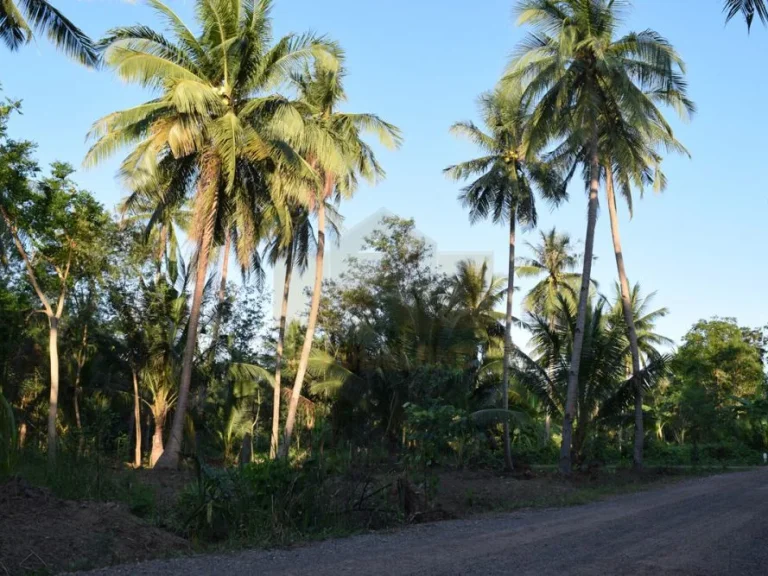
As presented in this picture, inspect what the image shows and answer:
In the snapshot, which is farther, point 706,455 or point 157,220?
point 706,455

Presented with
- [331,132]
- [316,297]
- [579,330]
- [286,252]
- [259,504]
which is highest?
[331,132]

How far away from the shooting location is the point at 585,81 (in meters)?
23.1

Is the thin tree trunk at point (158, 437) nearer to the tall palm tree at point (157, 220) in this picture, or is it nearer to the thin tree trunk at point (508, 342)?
the tall palm tree at point (157, 220)

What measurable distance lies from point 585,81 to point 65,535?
64.4 feet

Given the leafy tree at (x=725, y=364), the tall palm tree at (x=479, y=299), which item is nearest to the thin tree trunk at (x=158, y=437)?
the tall palm tree at (x=479, y=299)

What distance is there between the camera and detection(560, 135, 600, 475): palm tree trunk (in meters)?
22.6

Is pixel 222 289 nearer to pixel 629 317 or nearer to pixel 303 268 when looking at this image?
pixel 303 268

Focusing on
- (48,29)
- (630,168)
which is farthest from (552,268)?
(48,29)

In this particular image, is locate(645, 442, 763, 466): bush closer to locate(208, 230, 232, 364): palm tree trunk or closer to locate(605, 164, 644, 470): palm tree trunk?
locate(605, 164, 644, 470): palm tree trunk

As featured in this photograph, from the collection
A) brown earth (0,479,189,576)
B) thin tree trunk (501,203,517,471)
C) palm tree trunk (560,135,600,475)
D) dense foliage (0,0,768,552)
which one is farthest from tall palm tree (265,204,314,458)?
brown earth (0,479,189,576)

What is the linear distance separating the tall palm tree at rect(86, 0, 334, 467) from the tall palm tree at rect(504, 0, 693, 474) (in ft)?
21.3

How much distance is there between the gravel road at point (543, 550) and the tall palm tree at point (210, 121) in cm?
1129

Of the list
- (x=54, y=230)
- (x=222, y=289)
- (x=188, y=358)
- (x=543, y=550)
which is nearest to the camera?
(x=543, y=550)

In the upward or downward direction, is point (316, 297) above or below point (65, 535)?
above
